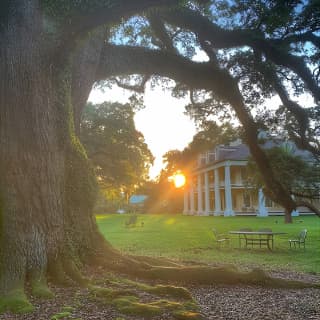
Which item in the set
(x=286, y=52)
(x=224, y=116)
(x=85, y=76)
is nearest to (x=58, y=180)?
(x=85, y=76)

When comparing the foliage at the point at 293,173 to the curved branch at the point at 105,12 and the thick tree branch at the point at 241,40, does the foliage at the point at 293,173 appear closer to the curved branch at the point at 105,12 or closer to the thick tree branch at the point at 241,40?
the thick tree branch at the point at 241,40

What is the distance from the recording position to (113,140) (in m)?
33.9

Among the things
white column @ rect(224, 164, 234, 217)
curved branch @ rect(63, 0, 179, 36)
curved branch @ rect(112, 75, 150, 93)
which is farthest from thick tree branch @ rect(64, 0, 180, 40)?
white column @ rect(224, 164, 234, 217)

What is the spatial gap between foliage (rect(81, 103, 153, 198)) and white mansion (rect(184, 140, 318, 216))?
960cm

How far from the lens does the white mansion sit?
3866 centimetres

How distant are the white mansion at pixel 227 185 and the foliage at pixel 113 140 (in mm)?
9596

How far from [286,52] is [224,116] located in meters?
3.65

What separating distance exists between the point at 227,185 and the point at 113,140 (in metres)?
13.9

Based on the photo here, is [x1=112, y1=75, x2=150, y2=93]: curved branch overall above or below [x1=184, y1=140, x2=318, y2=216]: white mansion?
above

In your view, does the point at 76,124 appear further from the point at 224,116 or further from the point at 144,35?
the point at 224,116

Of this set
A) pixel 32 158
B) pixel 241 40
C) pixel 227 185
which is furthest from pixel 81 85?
pixel 227 185

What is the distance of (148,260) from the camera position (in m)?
8.02

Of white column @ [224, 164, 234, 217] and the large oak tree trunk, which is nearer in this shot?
the large oak tree trunk

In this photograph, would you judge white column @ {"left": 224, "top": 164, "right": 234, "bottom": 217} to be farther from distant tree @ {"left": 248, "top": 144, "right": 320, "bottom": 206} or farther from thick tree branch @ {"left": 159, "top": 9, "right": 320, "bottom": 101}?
thick tree branch @ {"left": 159, "top": 9, "right": 320, "bottom": 101}
